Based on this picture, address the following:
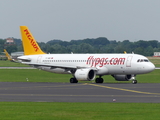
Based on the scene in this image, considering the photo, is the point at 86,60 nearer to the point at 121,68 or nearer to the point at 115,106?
the point at 121,68

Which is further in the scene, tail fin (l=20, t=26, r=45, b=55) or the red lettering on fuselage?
tail fin (l=20, t=26, r=45, b=55)

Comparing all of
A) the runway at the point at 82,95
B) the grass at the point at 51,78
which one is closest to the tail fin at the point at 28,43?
the grass at the point at 51,78

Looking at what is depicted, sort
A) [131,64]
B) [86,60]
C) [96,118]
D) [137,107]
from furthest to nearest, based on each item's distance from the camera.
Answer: [86,60], [131,64], [137,107], [96,118]

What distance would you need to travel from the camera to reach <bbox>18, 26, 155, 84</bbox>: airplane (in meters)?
Result: 59.0

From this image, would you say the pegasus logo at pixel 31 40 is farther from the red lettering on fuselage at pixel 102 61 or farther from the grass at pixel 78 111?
the grass at pixel 78 111

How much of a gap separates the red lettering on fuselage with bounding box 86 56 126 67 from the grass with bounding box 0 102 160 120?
2911cm

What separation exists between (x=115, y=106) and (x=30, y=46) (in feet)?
136

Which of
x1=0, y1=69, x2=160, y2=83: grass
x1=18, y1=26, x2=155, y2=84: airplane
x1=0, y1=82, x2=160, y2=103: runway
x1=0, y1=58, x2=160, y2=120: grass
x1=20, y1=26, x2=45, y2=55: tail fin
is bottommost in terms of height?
x1=0, y1=69, x2=160, y2=83: grass

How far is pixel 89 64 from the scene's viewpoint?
2466 inches

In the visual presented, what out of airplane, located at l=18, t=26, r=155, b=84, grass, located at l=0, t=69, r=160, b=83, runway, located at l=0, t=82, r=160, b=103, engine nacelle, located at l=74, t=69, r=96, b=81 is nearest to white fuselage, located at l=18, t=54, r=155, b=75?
airplane, located at l=18, t=26, r=155, b=84

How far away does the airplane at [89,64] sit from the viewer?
193 ft

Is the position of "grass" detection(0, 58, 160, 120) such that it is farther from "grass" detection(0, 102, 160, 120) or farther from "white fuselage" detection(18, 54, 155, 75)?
"white fuselage" detection(18, 54, 155, 75)

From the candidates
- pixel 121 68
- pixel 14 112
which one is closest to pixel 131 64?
pixel 121 68

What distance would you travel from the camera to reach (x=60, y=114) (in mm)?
25359
